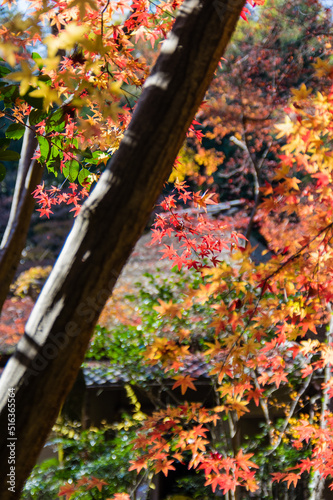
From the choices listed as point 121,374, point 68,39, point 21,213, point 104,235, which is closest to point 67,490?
point 21,213

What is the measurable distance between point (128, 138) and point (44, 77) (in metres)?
0.52

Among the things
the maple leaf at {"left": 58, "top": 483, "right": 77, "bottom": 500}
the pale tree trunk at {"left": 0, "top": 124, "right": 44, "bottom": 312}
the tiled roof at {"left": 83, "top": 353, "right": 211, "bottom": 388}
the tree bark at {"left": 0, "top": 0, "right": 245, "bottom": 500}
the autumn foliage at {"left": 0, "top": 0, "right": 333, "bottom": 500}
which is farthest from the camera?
the tiled roof at {"left": 83, "top": 353, "right": 211, "bottom": 388}

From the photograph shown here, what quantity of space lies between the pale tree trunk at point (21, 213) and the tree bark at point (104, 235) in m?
1.66

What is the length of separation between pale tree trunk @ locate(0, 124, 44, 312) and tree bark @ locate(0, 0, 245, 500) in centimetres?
166

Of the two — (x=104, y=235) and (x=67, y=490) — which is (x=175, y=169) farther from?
(x=67, y=490)

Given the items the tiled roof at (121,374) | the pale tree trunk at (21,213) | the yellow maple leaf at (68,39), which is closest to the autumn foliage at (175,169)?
the yellow maple leaf at (68,39)

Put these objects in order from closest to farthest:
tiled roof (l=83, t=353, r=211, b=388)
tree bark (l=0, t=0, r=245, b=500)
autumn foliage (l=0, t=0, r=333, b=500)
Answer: tree bark (l=0, t=0, r=245, b=500) < autumn foliage (l=0, t=0, r=333, b=500) < tiled roof (l=83, t=353, r=211, b=388)

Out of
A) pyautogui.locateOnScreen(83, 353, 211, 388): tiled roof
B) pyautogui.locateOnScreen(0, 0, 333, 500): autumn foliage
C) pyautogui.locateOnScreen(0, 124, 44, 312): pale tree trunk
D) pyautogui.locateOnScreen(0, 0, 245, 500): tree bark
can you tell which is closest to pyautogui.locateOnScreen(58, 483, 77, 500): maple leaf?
pyautogui.locateOnScreen(0, 0, 333, 500): autumn foliage

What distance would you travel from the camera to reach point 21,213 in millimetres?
2865

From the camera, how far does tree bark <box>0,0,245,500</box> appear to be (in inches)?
45.5

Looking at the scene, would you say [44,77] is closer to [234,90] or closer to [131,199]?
[131,199]

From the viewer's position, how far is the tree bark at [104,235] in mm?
1155

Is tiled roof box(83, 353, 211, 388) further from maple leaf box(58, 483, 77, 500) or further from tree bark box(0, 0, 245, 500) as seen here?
tree bark box(0, 0, 245, 500)

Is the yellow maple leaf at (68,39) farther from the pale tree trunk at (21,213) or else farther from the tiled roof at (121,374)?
the tiled roof at (121,374)
